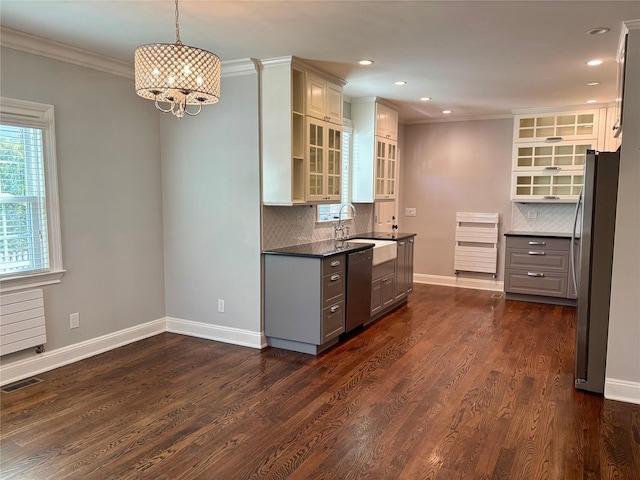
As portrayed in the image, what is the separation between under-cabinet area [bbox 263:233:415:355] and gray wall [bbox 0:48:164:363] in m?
1.27

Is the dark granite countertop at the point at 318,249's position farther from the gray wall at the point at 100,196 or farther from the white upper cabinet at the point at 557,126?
the white upper cabinet at the point at 557,126

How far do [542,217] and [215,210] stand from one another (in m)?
4.56

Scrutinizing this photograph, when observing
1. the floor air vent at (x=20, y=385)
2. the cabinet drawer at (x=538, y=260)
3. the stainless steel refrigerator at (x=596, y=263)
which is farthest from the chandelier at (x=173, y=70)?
the cabinet drawer at (x=538, y=260)

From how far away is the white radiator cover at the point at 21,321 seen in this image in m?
3.29

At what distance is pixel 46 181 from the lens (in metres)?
3.52

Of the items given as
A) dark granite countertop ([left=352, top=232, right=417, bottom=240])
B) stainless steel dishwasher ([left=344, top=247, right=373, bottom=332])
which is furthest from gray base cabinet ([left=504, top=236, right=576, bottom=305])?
stainless steel dishwasher ([left=344, top=247, right=373, bottom=332])

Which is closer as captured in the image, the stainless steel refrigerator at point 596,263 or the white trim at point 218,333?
the stainless steel refrigerator at point 596,263

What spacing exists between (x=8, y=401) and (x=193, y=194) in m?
2.20

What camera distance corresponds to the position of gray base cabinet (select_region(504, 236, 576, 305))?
228 inches

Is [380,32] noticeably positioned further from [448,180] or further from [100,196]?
[448,180]

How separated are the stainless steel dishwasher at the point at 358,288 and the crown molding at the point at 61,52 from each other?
264 cm

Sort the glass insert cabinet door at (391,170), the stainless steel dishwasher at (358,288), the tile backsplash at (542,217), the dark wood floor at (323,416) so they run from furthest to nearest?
the tile backsplash at (542,217) → the glass insert cabinet door at (391,170) → the stainless steel dishwasher at (358,288) → the dark wood floor at (323,416)

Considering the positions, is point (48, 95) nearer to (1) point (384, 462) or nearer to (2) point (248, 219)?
(2) point (248, 219)

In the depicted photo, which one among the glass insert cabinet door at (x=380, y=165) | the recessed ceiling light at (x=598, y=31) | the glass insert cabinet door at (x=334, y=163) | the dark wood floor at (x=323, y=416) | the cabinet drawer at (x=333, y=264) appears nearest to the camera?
the dark wood floor at (x=323, y=416)
